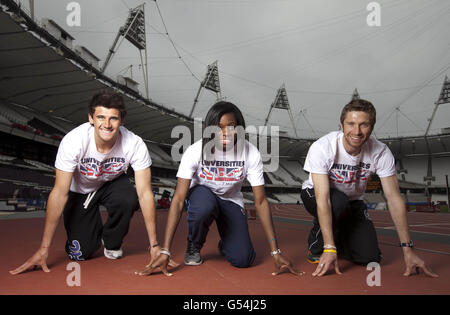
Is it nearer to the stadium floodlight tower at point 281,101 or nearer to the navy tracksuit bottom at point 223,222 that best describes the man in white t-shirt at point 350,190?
the navy tracksuit bottom at point 223,222

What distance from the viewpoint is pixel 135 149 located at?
2.60m

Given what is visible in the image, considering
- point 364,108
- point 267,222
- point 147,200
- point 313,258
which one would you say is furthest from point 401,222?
point 147,200

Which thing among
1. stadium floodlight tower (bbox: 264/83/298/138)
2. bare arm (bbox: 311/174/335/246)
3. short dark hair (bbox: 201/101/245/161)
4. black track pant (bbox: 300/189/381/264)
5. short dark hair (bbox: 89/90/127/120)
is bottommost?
black track pant (bbox: 300/189/381/264)

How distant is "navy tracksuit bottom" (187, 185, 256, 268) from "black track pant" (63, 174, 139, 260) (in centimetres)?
63

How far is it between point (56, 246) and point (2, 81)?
20.9 metres

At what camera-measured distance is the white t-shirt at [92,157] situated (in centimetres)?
236

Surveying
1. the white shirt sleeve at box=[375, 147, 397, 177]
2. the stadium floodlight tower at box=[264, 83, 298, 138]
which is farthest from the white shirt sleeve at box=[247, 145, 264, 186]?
the stadium floodlight tower at box=[264, 83, 298, 138]

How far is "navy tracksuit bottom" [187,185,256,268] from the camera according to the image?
8.25 feet

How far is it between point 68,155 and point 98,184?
585mm

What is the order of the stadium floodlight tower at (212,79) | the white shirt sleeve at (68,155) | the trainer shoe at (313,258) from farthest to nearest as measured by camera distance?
1. the stadium floodlight tower at (212,79)
2. the trainer shoe at (313,258)
3. the white shirt sleeve at (68,155)

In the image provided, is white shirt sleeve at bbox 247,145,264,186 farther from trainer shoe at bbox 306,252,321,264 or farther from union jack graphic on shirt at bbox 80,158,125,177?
union jack graphic on shirt at bbox 80,158,125,177

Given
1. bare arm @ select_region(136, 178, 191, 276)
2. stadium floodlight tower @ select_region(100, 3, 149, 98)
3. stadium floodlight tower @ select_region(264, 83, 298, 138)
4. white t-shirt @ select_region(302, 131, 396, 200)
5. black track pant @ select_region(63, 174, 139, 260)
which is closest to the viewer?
bare arm @ select_region(136, 178, 191, 276)

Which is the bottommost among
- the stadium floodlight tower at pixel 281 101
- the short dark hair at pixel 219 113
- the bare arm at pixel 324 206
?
the bare arm at pixel 324 206

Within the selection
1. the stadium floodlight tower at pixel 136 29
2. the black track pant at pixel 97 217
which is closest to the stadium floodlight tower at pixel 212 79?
the stadium floodlight tower at pixel 136 29
